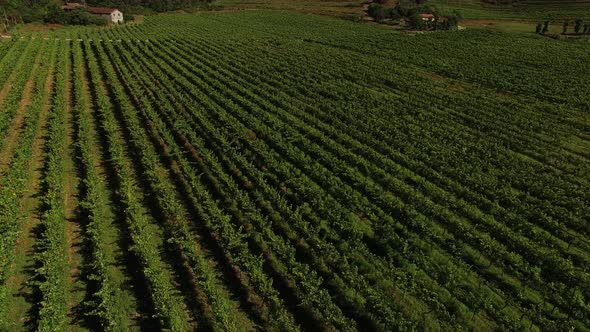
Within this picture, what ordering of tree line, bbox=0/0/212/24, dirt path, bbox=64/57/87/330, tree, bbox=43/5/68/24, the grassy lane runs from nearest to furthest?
1. the grassy lane
2. dirt path, bbox=64/57/87/330
3. tree line, bbox=0/0/212/24
4. tree, bbox=43/5/68/24

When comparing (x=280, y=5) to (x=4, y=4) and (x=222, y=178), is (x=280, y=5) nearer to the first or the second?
(x=4, y=4)

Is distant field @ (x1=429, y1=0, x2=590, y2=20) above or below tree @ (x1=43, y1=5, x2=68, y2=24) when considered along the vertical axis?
above

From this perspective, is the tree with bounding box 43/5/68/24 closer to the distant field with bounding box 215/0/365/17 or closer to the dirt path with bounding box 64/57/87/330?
the distant field with bounding box 215/0/365/17

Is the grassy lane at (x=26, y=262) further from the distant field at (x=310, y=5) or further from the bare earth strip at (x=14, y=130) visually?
the distant field at (x=310, y=5)

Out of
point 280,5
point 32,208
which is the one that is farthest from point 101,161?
point 280,5

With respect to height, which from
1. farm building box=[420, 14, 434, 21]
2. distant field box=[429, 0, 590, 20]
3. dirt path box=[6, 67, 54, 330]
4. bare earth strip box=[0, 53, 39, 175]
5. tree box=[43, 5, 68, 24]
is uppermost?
distant field box=[429, 0, 590, 20]

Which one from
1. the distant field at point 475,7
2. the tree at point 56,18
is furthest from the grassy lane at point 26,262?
the distant field at point 475,7

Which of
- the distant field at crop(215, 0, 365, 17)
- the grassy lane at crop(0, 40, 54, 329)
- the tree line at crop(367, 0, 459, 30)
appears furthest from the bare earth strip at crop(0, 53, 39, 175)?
the distant field at crop(215, 0, 365, 17)
